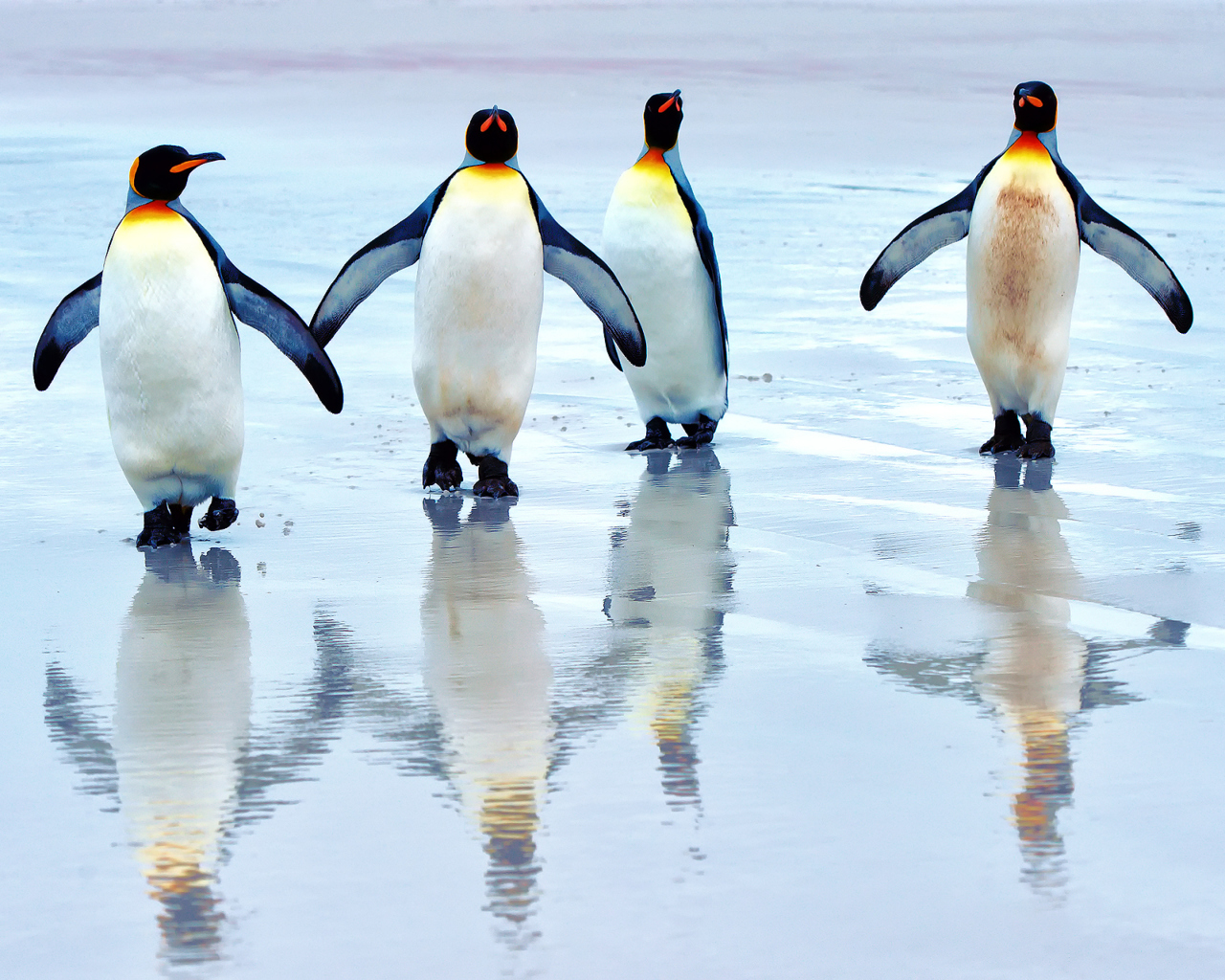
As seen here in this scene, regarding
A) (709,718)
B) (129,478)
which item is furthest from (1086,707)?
(129,478)

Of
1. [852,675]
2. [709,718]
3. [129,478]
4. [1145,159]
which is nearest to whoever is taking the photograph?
[709,718]

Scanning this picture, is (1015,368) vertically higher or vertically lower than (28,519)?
higher

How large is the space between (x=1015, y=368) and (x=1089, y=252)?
21.3 ft

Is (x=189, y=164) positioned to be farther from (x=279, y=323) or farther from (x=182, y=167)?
(x=279, y=323)

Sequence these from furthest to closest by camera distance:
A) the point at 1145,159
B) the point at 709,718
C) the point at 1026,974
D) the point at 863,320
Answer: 1. the point at 1145,159
2. the point at 863,320
3. the point at 709,718
4. the point at 1026,974

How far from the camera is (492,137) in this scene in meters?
5.30

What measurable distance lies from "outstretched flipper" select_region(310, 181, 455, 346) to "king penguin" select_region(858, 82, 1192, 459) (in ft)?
6.29

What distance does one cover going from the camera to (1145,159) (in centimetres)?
1858

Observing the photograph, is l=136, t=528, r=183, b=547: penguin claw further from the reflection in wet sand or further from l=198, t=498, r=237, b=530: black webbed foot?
the reflection in wet sand

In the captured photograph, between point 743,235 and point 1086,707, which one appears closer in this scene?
point 1086,707

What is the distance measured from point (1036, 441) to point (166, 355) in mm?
2931

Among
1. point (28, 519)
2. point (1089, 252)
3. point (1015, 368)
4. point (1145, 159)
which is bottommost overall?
point (28, 519)

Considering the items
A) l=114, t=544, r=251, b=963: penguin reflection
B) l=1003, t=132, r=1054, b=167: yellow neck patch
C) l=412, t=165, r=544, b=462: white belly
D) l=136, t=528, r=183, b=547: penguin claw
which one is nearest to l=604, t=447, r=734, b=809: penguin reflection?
l=412, t=165, r=544, b=462: white belly

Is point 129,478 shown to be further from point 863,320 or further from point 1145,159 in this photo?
point 1145,159
